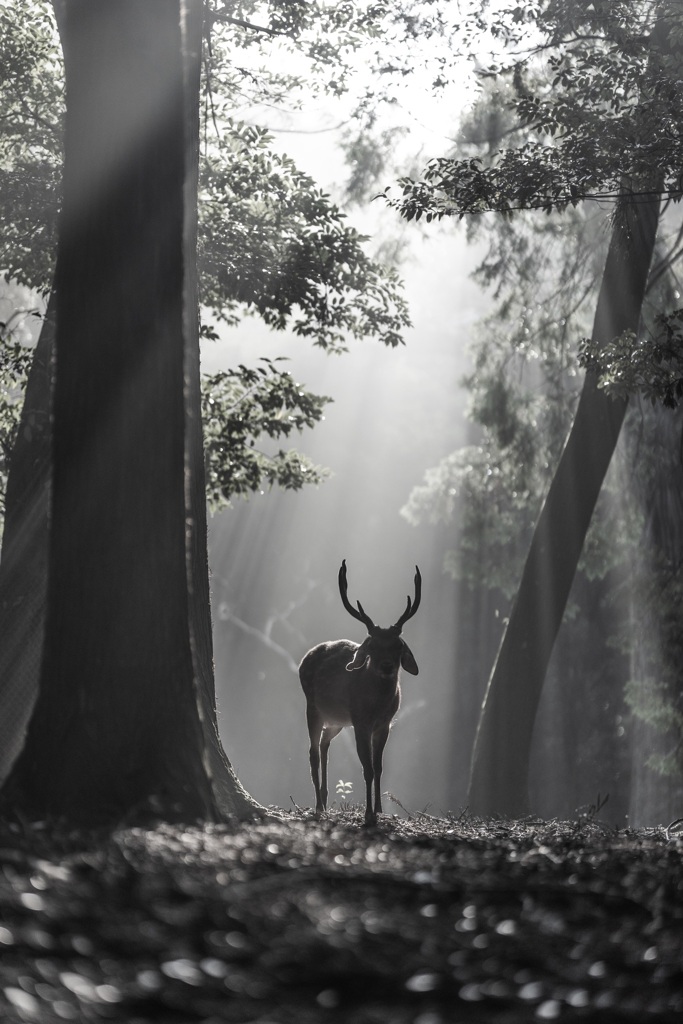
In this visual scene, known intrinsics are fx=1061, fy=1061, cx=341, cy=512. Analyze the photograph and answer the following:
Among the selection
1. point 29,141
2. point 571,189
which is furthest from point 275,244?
point 571,189

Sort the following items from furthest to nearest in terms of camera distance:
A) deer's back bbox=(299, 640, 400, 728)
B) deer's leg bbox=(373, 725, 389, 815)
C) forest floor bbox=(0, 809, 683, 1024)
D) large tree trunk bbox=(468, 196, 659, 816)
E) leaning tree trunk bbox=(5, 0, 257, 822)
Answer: large tree trunk bbox=(468, 196, 659, 816) → deer's back bbox=(299, 640, 400, 728) → deer's leg bbox=(373, 725, 389, 815) → leaning tree trunk bbox=(5, 0, 257, 822) → forest floor bbox=(0, 809, 683, 1024)

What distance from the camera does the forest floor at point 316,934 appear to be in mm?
2750

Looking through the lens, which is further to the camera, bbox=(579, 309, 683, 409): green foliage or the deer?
bbox=(579, 309, 683, 409): green foliage

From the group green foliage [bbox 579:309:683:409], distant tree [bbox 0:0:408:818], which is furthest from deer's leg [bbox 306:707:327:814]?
green foliage [bbox 579:309:683:409]

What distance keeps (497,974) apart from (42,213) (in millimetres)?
9939

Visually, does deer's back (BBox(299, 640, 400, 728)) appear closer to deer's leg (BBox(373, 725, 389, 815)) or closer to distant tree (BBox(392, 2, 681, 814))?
deer's leg (BBox(373, 725, 389, 815))

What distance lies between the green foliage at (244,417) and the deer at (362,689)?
2.86m

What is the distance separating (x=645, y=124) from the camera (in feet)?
29.0

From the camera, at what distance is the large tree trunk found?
43.2ft

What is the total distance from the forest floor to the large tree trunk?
8.69 meters

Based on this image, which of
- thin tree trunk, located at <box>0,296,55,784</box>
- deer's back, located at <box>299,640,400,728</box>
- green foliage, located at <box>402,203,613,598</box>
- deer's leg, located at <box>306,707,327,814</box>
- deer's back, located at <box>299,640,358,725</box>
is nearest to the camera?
deer's back, located at <box>299,640,400,728</box>

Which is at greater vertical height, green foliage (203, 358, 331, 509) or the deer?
green foliage (203, 358, 331, 509)

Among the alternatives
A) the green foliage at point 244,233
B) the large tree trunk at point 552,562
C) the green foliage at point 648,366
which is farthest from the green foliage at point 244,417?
the large tree trunk at point 552,562

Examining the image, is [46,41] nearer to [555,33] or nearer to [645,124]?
[555,33]
